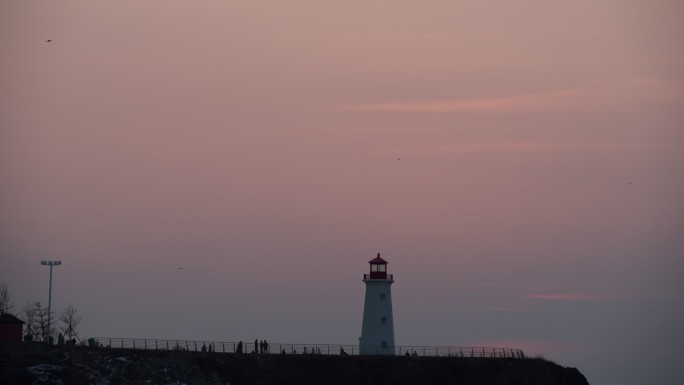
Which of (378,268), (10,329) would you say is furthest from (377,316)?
(10,329)

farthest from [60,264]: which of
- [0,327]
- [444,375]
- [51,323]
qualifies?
[444,375]

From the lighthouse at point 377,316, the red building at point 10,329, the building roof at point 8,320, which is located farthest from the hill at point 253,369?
the lighthouse at point 377,316

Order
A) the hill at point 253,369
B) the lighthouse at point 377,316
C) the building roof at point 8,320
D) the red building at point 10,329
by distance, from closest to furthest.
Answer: the hill at point 253,369 < the red building at point 10,329 < the building roof at point 8,320 < the lighthouse at point 377,316

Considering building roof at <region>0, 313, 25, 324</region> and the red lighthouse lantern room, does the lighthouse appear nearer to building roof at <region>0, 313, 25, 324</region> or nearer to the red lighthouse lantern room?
the red lighthouse lantern room

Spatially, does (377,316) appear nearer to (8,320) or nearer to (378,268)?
(378,268)

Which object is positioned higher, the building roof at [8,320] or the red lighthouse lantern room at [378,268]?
the red lighthouse lantern room at [378,268]

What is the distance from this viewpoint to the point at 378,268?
11575 cm

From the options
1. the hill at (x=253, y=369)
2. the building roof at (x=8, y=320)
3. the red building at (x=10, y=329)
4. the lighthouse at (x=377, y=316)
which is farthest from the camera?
the lighthouse at (x=377, y=316)

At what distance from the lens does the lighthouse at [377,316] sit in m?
112

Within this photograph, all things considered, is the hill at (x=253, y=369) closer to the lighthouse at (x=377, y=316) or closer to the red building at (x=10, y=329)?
the red building at (x=10, y=329)

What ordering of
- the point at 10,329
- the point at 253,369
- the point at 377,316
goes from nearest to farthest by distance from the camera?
the point at 10,329
the point at 253,369
the point at 377,316

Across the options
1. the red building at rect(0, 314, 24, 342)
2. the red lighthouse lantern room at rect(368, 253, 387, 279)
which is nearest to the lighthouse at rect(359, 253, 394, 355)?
the red lighthouse lantern room at rect(368, 253, 387, 279)

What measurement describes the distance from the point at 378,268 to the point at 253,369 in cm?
1914

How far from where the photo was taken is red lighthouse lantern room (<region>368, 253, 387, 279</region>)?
4533 inches
